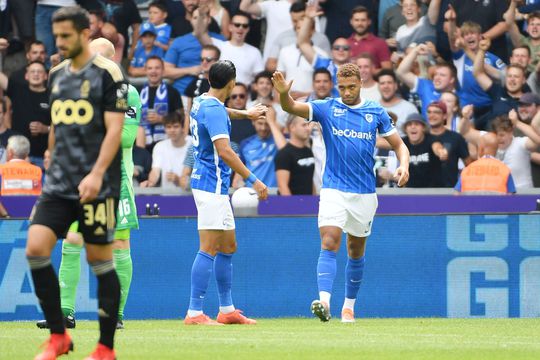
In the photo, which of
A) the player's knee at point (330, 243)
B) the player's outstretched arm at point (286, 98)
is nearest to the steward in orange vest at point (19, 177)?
the player's outstretched arm at point (286, 98)

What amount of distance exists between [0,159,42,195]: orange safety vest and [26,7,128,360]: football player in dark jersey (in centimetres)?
805

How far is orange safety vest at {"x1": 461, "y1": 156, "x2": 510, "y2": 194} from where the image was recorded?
15.9 metres

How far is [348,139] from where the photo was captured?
39.8 ft

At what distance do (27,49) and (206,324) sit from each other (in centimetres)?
908

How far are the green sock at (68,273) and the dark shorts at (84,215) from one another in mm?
2962

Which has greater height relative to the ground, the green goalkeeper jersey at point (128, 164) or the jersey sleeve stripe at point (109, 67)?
the jersey sleeve stripe at point (109, 67)

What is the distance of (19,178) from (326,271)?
5581 mm

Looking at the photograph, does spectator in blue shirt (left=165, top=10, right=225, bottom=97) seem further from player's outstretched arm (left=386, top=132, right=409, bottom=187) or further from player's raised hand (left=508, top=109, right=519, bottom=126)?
player's outstretched arm (left=386, top=132, right=409, bottom=187)

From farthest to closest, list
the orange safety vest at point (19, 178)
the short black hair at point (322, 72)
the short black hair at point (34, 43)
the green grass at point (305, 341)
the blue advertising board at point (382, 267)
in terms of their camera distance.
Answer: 1. the short black hair at point (34, 43)
2. the short black hair at point (322, 72)
3. the orange safety vest at point (19, 178)
4. the blue advertising board at point (382, 267)
5. the green grass at point (305, 341)

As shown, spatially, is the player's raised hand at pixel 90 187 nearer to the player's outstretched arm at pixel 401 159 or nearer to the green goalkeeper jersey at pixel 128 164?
the green goalkeeper jersey at pixel 128 164

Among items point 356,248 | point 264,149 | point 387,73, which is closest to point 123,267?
point 356,248

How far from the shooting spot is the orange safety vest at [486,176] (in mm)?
15922

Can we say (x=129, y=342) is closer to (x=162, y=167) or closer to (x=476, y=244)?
(x=476, y=244)

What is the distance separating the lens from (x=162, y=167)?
1752 cm
